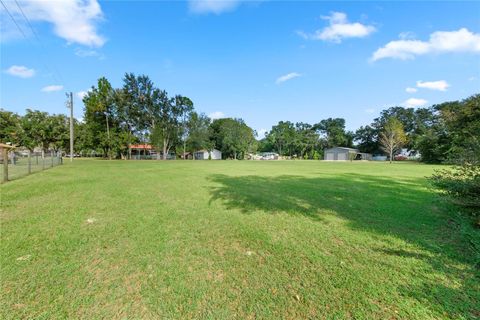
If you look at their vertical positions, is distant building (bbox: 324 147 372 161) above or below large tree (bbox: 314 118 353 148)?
below

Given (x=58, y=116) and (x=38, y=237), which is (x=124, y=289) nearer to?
(x=38, y=237)

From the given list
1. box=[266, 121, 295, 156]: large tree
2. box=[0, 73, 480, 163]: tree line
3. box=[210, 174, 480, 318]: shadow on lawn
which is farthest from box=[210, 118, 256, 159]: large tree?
box=[210, 174, 480, 318]: shadow on lawn

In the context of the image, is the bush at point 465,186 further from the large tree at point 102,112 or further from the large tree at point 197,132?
the large tree at point 197,132

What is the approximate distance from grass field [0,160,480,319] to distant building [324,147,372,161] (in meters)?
57.8

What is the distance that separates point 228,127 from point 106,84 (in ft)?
87.3

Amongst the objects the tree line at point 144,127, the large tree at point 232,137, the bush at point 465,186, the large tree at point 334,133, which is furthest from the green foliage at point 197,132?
the bush at point 465,186

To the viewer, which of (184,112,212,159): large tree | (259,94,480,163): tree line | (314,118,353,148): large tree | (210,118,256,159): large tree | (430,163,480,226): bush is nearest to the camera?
(430,163,480,226): bush

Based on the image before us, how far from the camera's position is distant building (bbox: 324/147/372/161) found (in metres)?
59.3

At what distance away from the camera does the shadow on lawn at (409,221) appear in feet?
7.66

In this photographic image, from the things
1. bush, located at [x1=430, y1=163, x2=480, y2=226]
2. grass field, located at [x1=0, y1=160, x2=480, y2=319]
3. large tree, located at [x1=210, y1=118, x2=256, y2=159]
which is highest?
large tree, located at [x1=210, y1=118, x2=256, y2=159]

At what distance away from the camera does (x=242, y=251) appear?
335 cm

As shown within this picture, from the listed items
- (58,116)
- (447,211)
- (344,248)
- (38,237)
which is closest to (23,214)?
(38,237)

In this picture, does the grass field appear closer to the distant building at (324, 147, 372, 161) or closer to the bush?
the bush

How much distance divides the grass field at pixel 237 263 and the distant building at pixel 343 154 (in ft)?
189
